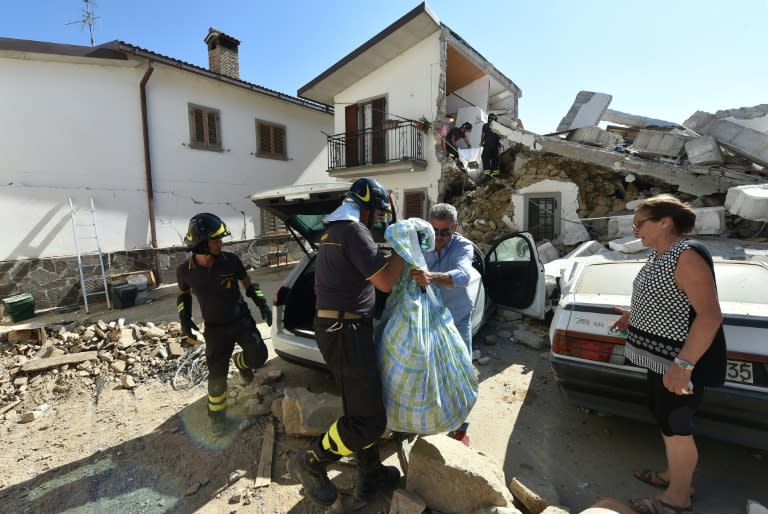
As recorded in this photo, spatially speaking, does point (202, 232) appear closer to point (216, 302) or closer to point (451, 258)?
point (216, 302)

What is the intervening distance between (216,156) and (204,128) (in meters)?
0.82

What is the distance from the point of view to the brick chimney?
1201 centimetres

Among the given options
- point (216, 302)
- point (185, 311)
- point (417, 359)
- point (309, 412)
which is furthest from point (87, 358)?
point (417, 359)

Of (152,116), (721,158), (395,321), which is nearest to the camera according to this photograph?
(395,321)

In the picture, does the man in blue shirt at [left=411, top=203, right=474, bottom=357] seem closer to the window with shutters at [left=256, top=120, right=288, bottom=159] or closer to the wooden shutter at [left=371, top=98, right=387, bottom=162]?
the wooden shutter at [left=371, top=98, right=387, bottom=162]

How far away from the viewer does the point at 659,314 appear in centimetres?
192

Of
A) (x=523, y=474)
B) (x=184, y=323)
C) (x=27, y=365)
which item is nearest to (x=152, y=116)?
(x=27, y=365)

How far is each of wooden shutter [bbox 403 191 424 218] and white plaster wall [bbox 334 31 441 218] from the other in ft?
0.57

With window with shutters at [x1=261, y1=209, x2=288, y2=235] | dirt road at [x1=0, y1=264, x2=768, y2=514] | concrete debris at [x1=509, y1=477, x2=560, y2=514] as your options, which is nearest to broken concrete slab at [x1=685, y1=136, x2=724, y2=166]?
dirt road at [x1=0, y1=264, x2=768, y2=514]

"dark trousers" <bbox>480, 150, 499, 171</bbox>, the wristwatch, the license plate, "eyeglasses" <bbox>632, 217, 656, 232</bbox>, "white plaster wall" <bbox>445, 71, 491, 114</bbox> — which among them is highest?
"white plaster wall" <bbox>445, 71, 491, 114</bbox>

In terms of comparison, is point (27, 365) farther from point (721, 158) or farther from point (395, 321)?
point (721, 158)

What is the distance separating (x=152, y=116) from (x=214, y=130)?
1715 millimetres

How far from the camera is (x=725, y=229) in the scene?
20.3ft

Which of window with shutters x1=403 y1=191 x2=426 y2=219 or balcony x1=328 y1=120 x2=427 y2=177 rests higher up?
balcony x1=328 y1=120 x2=427 y2=177
